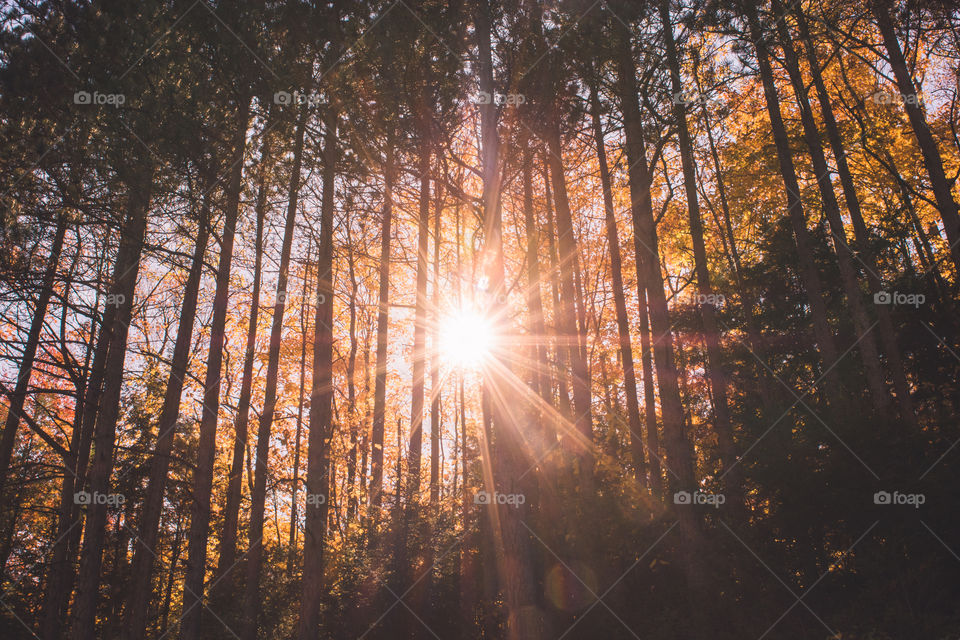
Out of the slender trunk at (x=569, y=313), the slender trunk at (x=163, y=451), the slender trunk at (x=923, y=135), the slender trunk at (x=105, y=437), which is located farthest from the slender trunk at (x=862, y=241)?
the slender trunk at (x=105, y=437)

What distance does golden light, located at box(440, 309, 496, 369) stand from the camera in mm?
12062

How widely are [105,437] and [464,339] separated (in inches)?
331

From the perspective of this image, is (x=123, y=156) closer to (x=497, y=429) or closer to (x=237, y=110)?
(x=237, y=110)

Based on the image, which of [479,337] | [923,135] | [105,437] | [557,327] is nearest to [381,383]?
[479,337]

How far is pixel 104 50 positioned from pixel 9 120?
1664 millimetres

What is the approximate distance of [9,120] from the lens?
721 centimetres

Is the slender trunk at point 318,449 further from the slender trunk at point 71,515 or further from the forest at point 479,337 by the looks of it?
the slender trunk at point 71,515

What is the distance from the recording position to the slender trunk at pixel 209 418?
8.18 meters

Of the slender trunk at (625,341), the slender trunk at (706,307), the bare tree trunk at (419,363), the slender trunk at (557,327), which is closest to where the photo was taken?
the slender trunk at (706,307)

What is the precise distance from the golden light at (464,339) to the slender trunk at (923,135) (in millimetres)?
8385

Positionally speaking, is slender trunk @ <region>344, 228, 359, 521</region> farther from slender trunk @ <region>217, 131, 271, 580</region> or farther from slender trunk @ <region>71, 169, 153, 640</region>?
slender trunk @ <region>71, 169, 153, 640</region>

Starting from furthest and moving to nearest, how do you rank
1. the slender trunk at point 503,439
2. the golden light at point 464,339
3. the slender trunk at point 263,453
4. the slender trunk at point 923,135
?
the golden light at point 464,339 < the slender trunk at point 263,453 < the slender trunk at point 923,135 < the slender trunk at point 503,439

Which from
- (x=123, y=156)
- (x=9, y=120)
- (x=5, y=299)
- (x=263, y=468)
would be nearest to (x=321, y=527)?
(x=263, y=468)

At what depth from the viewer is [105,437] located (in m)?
7.83
